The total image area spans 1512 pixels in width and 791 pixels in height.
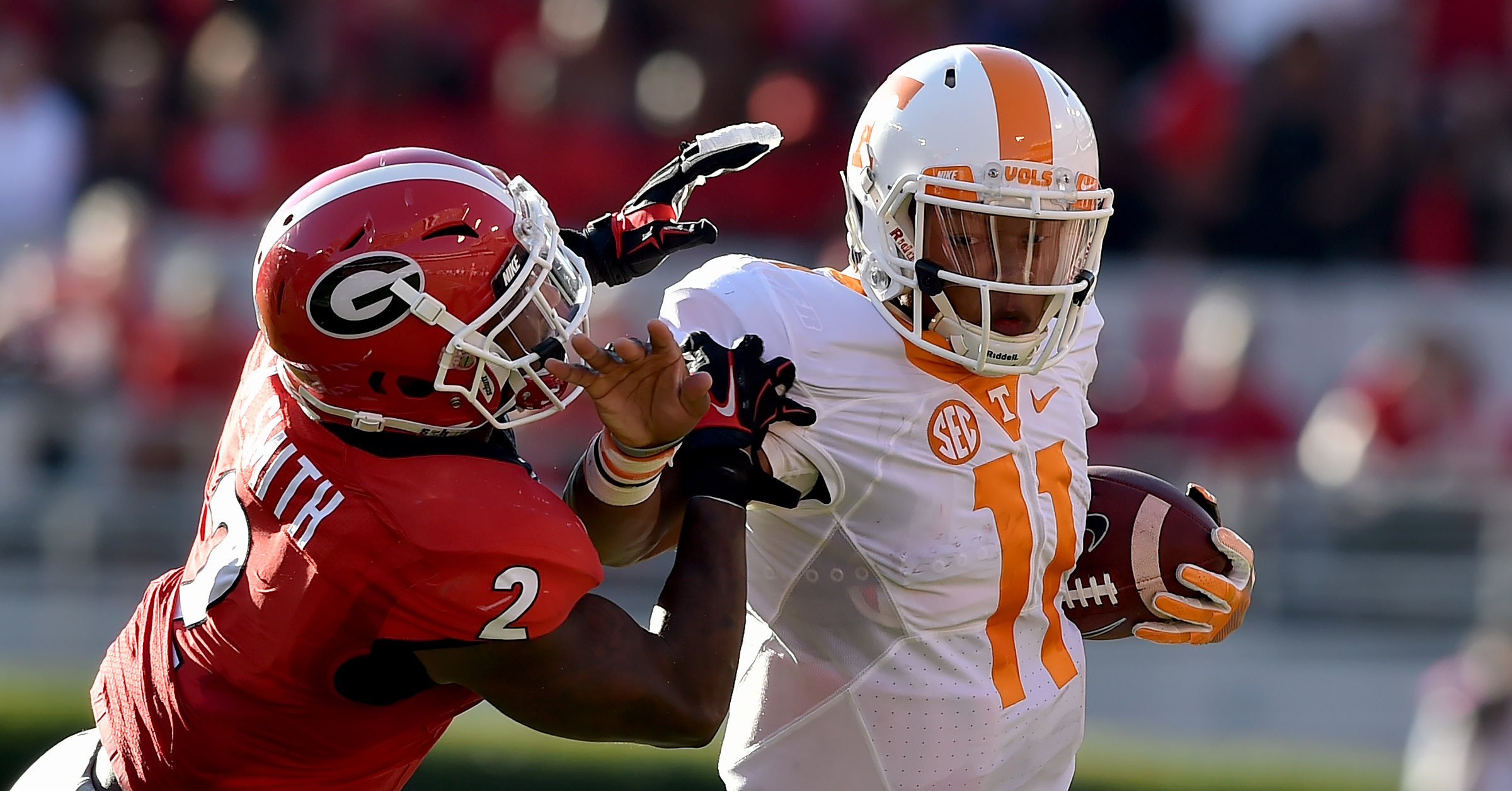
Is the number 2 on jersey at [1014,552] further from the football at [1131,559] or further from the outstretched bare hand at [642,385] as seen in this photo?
the outstretched bare hand at [642,385]

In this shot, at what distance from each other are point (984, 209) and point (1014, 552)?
0.59m

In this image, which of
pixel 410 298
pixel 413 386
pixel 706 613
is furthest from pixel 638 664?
pixel 410 298

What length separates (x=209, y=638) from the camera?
3023 mm

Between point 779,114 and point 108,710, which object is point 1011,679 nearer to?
point 108,710

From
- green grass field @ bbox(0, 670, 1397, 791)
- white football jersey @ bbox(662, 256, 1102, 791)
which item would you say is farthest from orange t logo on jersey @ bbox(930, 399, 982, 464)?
green grass field @ bbox(0, 670, 1397, 791)

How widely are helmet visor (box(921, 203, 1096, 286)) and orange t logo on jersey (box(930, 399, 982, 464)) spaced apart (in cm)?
23

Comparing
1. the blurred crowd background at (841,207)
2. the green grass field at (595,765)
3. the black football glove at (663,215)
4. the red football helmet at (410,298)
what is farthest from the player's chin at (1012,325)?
the blurred crowd background at (841,207)

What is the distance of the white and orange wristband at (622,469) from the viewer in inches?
122

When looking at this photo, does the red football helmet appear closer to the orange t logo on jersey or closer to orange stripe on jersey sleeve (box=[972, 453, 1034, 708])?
the orange t logo on jersey

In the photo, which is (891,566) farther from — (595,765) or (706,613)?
(595,765)

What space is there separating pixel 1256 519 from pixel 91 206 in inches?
186

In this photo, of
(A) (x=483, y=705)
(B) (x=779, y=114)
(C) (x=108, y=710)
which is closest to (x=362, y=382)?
(C) (x=108, y=710)

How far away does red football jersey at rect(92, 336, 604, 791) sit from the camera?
2934mm

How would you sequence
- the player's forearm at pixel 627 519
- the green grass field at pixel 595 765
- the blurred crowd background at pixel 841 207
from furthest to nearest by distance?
the blurred crowd background at pixel 841 207, the green grass field at pixel 595 765, the player's forearm at pixel 627 519
